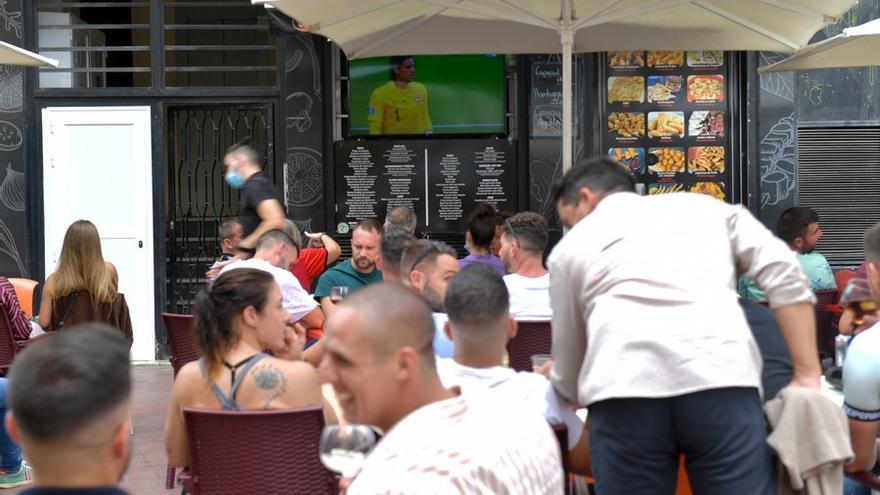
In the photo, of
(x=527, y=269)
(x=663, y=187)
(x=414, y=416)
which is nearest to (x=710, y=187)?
(x=663, y=187)

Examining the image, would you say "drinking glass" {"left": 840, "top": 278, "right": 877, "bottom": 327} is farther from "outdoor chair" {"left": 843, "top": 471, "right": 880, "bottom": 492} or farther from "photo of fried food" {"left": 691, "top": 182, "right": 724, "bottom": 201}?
"photo of fried food" {"left": 691, "top": 182, "right": 724, "bottom": 201}

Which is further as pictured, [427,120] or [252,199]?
[427,120]

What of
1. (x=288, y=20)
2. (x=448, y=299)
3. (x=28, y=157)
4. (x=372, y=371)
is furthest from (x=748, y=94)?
(x=372, y=371)

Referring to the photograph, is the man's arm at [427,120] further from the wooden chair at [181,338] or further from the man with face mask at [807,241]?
the wooden chair at [181,338]

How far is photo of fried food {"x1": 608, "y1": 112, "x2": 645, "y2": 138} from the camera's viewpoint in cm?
1102

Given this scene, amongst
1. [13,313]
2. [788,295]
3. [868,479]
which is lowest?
[868,479]

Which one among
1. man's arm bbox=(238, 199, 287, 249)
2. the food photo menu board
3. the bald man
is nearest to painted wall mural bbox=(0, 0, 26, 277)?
man's arm bbox=(238, 199, 287, 249)

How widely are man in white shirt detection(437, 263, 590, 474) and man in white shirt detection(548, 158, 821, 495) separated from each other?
214 millimetres

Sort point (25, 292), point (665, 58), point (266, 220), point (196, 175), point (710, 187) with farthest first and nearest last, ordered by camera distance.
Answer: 1. point (196, 175)
2. point (710, 187)
3. point (665, 58)
4. point (25, 292)
5. point (266, 220)

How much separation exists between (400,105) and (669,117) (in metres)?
2.38

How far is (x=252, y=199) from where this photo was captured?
8.01m

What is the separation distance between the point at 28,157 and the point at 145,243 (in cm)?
131

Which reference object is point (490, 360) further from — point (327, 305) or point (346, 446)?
point (327, 305)

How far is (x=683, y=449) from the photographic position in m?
3.76
